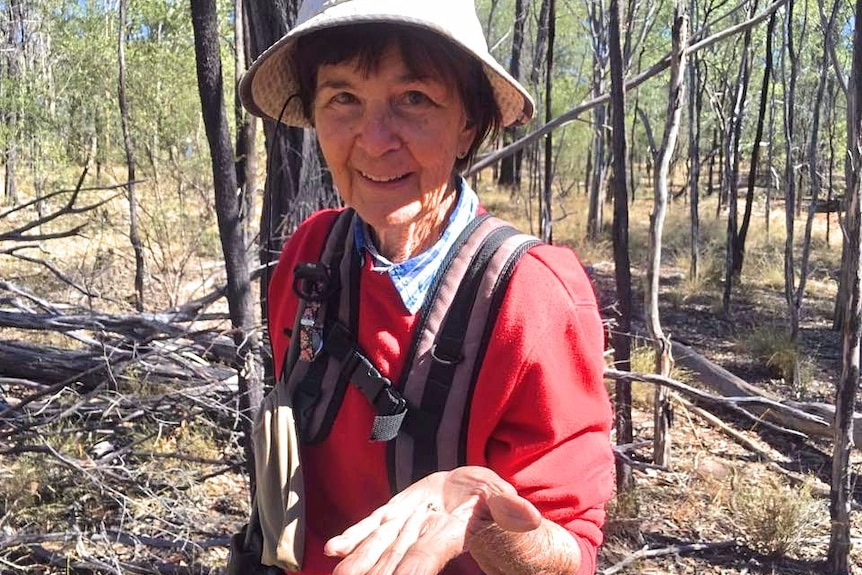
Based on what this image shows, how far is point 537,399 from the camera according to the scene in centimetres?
93

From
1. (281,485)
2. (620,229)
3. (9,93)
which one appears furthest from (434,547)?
(9,93)

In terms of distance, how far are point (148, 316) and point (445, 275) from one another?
2828mm

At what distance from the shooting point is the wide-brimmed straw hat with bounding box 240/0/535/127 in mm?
1008

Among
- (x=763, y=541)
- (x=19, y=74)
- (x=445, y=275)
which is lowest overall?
(x=763, y=541)

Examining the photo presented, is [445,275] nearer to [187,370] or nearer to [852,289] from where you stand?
[852,289]

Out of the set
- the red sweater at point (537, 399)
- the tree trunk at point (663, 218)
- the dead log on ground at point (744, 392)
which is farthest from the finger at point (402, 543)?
the dead log on ground at point (744, 392)

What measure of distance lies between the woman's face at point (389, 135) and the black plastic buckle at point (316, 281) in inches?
4.1

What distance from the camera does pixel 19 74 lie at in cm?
1284

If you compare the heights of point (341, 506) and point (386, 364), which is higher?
point (386, 364)

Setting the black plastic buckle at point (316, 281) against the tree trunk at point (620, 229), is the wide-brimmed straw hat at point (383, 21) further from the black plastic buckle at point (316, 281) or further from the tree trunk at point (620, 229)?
the tree trunk at point (620, 229)

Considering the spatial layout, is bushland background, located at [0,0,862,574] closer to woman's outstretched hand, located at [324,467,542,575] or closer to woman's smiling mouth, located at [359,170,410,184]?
woman's smiling mouth, located at [359,170,410,184]

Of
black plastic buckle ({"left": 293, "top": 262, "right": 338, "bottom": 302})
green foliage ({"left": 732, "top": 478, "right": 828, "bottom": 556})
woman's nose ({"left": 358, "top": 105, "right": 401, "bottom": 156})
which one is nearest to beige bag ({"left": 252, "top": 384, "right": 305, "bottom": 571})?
black plastic buckle ({"left": 293, "top": 262, "right": 338, "bottom": 302})

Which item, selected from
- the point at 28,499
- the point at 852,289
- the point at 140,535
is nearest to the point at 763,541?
the point at 852,289

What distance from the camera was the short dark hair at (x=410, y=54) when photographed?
3.43 feet
